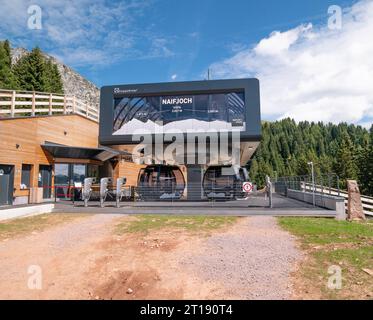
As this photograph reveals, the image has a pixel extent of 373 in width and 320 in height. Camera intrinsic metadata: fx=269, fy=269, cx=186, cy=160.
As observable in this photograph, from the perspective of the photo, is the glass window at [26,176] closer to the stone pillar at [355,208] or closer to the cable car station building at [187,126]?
the cable car station building at [187,126]

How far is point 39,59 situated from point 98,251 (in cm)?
4349

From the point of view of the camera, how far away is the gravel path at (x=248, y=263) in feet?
16.8

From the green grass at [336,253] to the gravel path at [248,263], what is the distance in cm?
42

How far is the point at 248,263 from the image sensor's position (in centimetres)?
638

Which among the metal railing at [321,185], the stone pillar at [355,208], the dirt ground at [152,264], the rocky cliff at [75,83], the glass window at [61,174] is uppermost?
the rocky cliff at [75,83]

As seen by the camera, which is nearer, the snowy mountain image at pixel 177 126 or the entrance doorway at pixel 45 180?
the snowy mountain image at pixel 177 126

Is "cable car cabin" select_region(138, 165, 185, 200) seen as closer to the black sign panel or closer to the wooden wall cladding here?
the black sign panel

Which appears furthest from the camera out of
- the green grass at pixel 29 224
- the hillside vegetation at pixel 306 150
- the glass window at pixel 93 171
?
the hillside vegetation at pixel 306 150

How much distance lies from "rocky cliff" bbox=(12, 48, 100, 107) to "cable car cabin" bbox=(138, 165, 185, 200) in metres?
69.8

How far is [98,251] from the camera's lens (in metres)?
7.41

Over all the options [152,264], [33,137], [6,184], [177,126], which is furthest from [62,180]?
[152,264]

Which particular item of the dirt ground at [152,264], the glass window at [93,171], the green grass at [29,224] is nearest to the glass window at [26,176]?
the glass window at [93,171]
